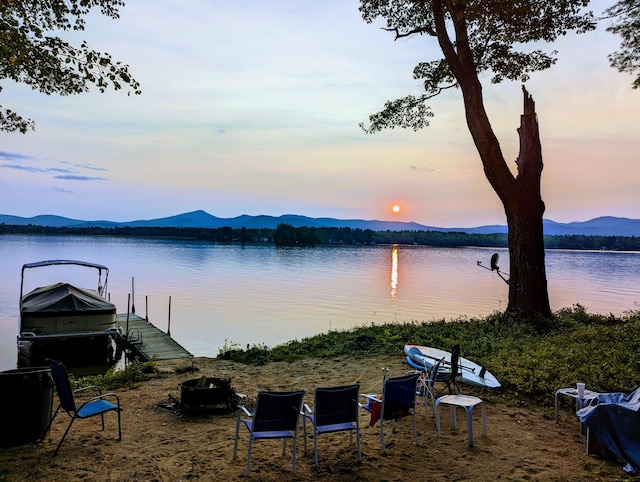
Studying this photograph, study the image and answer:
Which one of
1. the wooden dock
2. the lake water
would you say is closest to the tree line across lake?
the lake water

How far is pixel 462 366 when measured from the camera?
8047 millimetres

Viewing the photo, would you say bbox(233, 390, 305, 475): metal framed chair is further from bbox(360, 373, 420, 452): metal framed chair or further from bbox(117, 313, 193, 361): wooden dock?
bbox(117, 313, 193, 361): wooden dock

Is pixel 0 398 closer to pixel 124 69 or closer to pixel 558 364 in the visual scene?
pixel 124 69

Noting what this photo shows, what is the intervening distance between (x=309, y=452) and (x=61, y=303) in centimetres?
1372

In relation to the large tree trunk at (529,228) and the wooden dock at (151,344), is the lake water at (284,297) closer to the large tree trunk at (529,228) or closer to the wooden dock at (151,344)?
the wooden dock at (151,344)

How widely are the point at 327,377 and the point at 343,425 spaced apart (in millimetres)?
4078

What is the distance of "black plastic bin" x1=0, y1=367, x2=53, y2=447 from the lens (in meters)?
5.50

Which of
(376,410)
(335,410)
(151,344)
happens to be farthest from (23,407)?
(151,344)

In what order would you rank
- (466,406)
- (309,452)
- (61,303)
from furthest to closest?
(61,303) < (466,406) < (309,452)

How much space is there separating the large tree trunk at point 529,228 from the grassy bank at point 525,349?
728mm

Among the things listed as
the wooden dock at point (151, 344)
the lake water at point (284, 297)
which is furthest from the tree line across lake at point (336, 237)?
the wooden dock at point (151, 344)

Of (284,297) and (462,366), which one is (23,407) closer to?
(462,366)

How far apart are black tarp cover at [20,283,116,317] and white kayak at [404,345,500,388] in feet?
39.6

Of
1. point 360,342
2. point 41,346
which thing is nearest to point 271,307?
point 41,346
